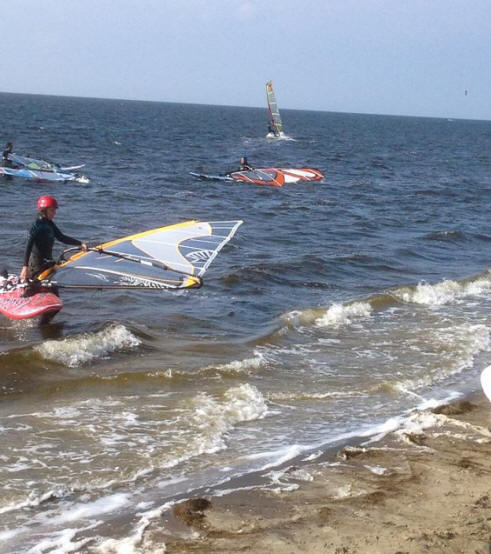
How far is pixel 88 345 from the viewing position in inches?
367

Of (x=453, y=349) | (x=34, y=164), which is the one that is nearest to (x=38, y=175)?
(x=34, y=164)

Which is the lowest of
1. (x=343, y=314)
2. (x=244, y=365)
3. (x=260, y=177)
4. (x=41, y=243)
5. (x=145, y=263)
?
(x=244, y=365)

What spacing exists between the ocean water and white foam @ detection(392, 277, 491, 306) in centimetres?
5

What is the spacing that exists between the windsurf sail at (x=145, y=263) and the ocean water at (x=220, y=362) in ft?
2.64

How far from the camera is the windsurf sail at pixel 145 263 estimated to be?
9367mm

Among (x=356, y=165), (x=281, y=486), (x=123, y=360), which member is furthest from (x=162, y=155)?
(x=281, y=486)

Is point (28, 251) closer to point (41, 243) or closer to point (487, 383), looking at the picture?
point (41, 243)

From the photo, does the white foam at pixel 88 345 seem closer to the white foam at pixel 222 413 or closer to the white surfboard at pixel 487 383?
the white foam at pixel 222 413

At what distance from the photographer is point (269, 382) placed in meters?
8.49

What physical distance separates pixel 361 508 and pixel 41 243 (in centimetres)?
561

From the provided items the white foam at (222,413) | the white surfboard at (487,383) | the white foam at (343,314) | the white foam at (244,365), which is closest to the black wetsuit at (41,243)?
the white foam at (244,365)

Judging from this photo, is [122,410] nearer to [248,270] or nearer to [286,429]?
[286,429]

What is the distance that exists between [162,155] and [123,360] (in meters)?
33.5

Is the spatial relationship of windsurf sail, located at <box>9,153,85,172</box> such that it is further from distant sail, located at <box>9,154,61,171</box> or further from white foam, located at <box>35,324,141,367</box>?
white foam, located at <box>35,324,141,367</box>
